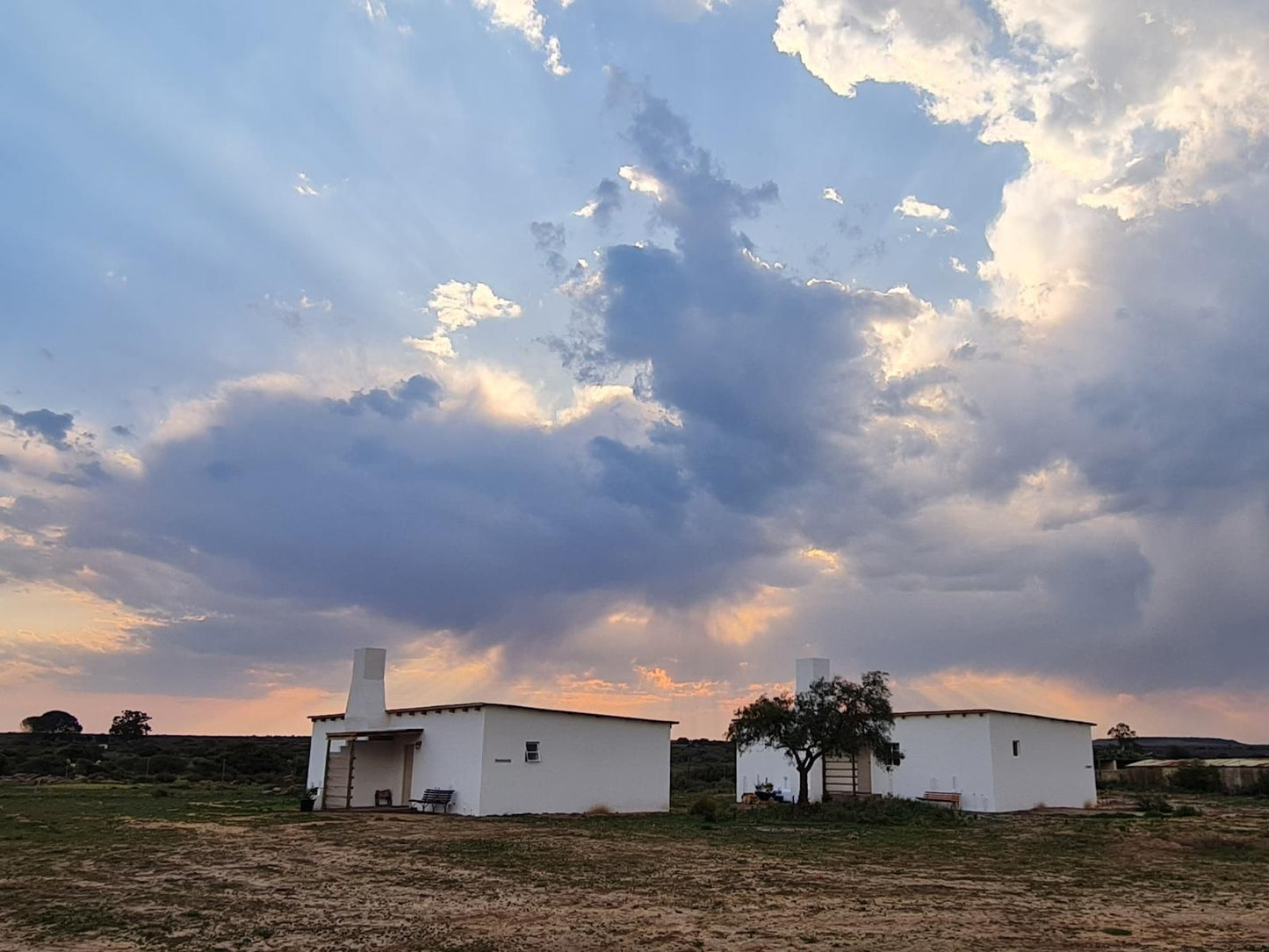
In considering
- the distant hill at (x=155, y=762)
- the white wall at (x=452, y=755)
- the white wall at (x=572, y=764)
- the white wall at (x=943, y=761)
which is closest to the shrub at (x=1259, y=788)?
the white wall at (x=943, y=761)

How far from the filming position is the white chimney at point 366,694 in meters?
33.9

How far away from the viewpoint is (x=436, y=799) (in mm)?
29516

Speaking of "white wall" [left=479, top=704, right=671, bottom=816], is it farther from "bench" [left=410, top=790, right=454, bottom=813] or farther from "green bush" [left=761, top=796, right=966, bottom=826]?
"green bush" [left=761, top=796, right=966, bottom=826]

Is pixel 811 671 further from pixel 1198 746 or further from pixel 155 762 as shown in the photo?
pixel 1198 746

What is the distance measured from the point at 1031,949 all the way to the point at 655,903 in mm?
4616

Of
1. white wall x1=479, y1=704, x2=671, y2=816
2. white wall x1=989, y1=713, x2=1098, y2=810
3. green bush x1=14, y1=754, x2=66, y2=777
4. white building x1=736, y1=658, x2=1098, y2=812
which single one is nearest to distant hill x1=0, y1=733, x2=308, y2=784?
green bush x1=14, y1=754, x2=66, y2=777

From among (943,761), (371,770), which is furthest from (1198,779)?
(371,770)

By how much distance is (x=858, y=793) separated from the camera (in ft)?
116

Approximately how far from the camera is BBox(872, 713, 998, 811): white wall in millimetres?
32594

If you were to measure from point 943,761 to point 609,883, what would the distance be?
22238 millimetres

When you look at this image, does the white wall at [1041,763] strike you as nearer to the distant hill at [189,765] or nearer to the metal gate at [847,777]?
the metal gate at [847,777]

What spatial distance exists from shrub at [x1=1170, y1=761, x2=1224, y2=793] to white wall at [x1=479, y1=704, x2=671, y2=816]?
94.0 ft

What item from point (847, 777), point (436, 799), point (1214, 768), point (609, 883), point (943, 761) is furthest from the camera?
point (1214, 768)

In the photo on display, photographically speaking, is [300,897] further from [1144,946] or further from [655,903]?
[1144,946]
